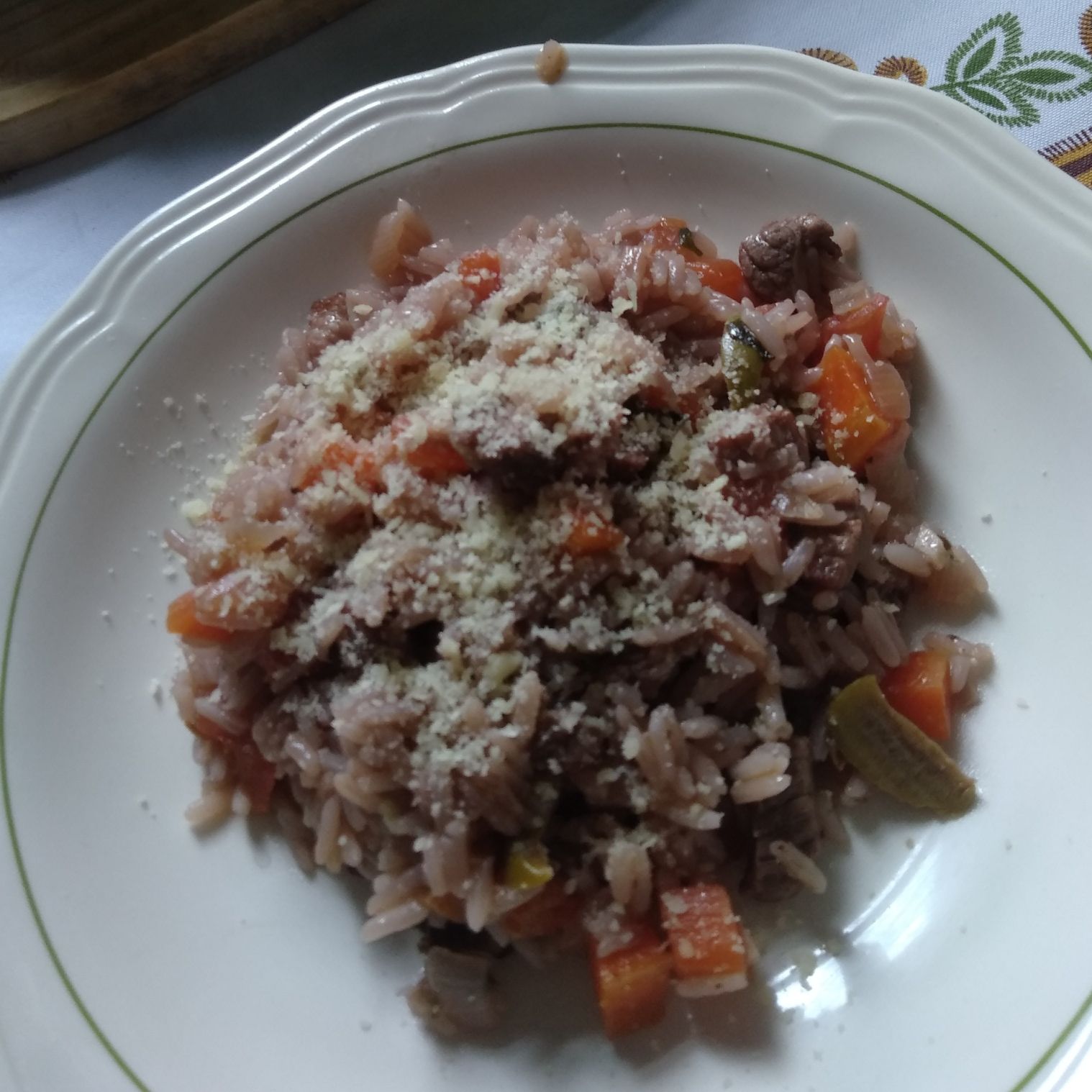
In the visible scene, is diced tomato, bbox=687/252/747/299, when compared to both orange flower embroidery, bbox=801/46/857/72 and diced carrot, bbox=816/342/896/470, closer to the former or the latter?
diced carrot, bbox=816/342/896/470

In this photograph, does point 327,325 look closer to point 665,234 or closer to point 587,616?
point 665,234

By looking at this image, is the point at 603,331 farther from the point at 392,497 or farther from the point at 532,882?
the point at 532,882

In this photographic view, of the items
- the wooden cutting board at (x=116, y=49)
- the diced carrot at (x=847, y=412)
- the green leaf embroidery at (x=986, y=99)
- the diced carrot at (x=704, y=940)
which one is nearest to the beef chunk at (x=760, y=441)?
the diced carrot at (x=847, y=412)

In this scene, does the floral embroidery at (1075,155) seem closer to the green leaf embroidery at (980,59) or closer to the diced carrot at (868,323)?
the green leaf embroidery at (980,59)

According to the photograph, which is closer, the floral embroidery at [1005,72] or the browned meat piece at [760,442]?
the browned meat piece at [760,442]

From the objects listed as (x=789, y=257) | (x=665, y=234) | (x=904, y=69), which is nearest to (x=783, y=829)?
(x=789, y=257)

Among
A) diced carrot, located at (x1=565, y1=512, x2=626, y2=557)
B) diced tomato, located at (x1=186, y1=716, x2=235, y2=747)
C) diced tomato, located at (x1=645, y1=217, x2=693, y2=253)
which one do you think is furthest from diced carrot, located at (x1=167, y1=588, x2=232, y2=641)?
diced tomato, located at (x1=645, y1=217, x2=693, y2=253)
